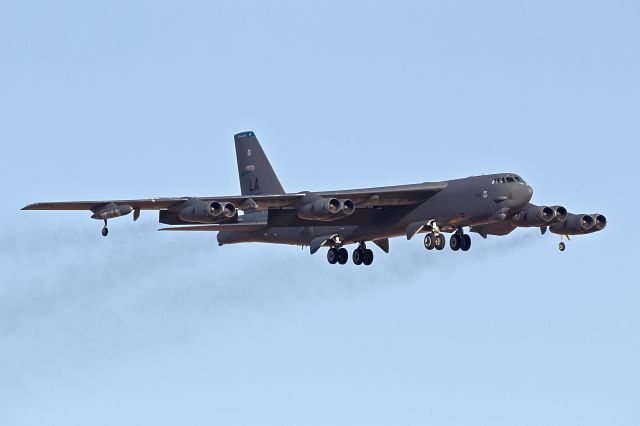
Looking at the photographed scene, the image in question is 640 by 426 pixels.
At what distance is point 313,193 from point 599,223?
40.0ft

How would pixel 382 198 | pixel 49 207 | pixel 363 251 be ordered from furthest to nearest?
1. pixel 363 251
2. pixel 382 198
3. pixel 49 207

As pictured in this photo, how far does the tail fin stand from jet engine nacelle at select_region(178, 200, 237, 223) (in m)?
9.58

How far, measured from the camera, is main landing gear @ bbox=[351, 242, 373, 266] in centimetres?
6153

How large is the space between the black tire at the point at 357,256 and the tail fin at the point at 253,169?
12.9ft

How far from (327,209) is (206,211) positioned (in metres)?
4.30

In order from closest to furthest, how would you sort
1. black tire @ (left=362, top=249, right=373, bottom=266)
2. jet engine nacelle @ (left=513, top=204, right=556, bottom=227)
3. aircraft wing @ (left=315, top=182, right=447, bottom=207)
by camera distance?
aircraft wing @ (left=315, top=182, right=447, bottom=207), jet engine nacelle @ (left=513, top=204, right=556, bottom=227), black tire @ (left=362, top=249, right=373, bottom=266)

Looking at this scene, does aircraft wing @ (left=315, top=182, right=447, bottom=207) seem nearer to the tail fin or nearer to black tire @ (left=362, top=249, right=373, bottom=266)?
black tire @ (left=362, top=249, right=373, bottom=266)

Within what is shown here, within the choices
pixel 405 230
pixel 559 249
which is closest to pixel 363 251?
pixel 405 230

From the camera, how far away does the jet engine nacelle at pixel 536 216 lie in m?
57.5

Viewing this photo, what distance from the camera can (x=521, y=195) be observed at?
5491 centimetres

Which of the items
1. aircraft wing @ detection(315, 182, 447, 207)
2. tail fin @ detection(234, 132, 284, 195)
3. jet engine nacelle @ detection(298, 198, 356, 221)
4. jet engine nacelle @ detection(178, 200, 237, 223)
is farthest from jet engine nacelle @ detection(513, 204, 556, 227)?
jet engine nacelle @ detection(178, 200, 237, 223)

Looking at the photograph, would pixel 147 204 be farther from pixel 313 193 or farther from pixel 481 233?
pixel 481 233

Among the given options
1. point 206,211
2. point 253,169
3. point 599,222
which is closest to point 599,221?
point 599,222

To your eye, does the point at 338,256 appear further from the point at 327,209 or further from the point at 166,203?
the point at 166,203
